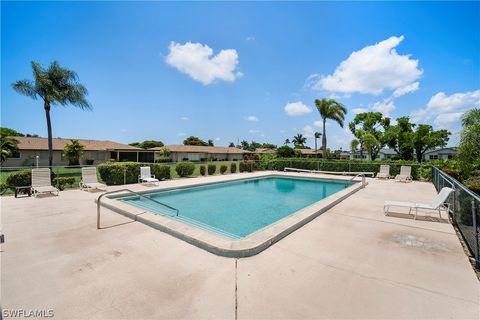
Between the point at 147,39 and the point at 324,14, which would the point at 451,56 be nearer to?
the point at 324,14

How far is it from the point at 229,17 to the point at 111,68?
916 centimetres

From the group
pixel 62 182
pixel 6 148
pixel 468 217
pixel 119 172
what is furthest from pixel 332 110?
pixel 6 148

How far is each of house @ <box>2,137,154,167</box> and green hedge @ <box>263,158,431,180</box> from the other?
25.5 meters

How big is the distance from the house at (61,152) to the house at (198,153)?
502cm

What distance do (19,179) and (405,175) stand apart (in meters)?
20.7

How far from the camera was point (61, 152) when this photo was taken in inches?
1240

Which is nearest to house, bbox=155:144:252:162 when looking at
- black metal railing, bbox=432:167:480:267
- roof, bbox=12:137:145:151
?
roof, bbox=12:137:145:151

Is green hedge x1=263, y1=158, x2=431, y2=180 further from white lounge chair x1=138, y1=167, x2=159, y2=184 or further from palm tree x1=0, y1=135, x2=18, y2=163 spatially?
palm tree x1=0, y1=135, x2=18, y2=163

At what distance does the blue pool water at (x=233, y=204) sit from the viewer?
7059 millimetres

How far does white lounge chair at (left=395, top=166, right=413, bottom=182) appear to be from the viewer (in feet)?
47.1

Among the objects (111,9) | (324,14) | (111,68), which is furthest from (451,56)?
(111,68)

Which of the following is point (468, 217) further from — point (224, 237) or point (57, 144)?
point (57, 144)

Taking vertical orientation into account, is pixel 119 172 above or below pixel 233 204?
above

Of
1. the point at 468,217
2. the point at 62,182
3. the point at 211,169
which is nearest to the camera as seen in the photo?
the point at 468,217
